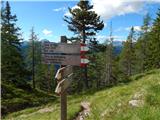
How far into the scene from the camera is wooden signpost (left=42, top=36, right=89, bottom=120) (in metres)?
10.2

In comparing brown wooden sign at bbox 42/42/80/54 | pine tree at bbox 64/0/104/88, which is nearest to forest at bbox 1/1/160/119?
pine tree at bbox 64/0/104/88

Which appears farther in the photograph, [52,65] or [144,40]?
[144,40]

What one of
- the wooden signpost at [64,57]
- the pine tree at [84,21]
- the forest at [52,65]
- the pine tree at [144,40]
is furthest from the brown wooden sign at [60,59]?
the pine tree at [144,40]

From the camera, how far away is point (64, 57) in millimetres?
10406

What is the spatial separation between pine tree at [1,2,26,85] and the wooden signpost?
42.0 meters

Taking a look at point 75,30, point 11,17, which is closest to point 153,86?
point 75,30

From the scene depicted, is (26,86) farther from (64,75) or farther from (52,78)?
(64,75)

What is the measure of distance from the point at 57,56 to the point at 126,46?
8001 centimetres

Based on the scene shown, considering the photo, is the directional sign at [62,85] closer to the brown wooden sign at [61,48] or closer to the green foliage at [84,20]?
the brown wooden sign at [61,48]

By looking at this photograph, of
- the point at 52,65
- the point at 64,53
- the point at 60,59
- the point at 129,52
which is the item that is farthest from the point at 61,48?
the point at 129,52

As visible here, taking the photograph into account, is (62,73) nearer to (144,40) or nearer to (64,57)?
(64,57)

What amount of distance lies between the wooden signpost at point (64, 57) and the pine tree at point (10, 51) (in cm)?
4196

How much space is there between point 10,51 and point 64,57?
4612 cm

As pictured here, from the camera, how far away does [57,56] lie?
1044cm
